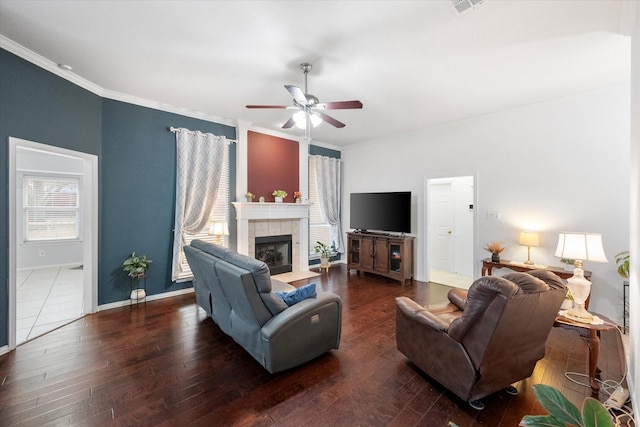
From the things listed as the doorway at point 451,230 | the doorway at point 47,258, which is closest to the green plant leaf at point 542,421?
the doorway at point 47,258

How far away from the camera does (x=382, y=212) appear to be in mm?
5746

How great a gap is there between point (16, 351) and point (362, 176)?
6.06 m

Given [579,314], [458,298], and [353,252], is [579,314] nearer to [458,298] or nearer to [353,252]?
[458,298]

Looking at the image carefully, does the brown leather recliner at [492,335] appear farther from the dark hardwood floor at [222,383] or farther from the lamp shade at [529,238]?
the lamp shade at [529,238]

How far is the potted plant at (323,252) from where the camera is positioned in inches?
246

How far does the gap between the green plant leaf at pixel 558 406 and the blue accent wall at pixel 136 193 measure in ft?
15.4

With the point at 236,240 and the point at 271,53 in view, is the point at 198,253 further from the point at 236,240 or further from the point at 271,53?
the point at 271,53

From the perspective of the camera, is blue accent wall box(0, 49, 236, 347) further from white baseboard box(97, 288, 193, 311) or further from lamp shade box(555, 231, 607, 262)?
lamp shade box(555, 231, 607, 262)

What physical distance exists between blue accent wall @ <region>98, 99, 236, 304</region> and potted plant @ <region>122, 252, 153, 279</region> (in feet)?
0.40

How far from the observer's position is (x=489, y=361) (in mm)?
1933

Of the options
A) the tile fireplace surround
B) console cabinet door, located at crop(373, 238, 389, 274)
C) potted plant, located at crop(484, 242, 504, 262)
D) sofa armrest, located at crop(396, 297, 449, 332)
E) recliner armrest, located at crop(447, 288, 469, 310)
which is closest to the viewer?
sofa armrest, located at crop(396, 297, 449, 332)

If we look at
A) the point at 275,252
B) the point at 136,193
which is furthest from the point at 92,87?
the point at 275,252

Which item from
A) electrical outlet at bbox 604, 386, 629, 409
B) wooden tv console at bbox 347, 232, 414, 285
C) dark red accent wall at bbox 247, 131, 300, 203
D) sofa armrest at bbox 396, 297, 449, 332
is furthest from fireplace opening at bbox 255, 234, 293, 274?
electrical outlet at bbox 604, 386, 629, 409

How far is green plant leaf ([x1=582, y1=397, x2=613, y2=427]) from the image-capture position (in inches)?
33.3
